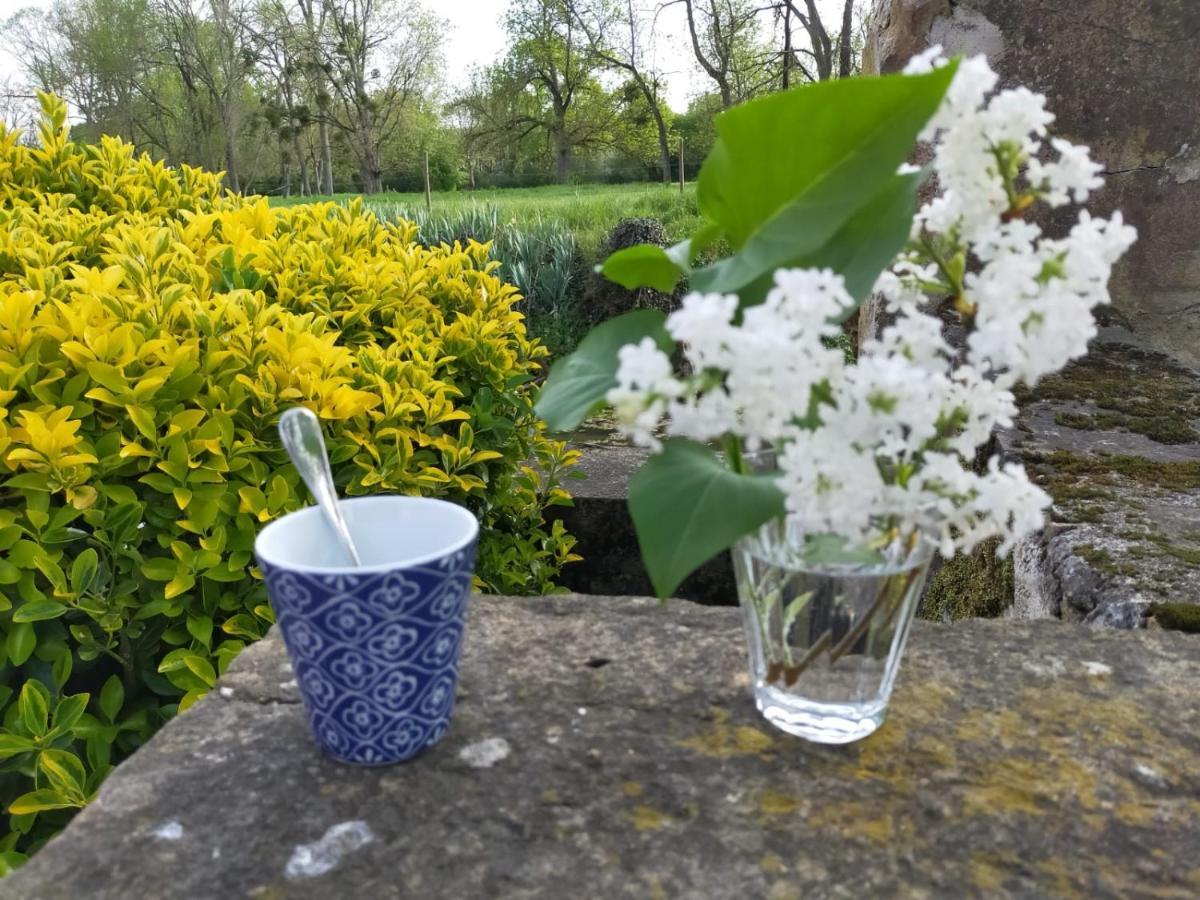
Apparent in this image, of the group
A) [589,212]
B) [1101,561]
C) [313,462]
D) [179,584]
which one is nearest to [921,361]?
[313,462]

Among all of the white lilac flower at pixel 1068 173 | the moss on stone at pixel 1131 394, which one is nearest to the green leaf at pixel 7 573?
the white lilac flower at pixel 1068 173

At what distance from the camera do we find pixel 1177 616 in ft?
3.65

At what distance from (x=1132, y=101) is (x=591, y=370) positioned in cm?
223

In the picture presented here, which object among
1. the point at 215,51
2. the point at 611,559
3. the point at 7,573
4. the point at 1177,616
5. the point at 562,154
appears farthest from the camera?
the point at 562,154

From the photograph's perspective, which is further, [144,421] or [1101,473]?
[1101,473]

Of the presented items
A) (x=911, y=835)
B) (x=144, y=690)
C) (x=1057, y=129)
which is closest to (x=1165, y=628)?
(x=911, y=835)

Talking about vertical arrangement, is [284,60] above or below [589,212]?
above

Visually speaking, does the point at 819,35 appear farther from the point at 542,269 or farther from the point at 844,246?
the point at 844,246

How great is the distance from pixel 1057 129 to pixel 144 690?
2474mm

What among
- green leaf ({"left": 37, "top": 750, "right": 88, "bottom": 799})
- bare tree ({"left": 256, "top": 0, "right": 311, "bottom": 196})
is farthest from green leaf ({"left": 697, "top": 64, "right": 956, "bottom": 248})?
bare tree ({"left": 256, "top": 0, "right": 311, "bottom": 196})

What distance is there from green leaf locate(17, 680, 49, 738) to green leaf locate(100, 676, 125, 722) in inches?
5.4

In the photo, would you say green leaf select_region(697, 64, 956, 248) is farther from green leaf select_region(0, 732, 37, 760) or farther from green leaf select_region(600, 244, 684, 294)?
green leaf select_region(0, 732, 37, 760)

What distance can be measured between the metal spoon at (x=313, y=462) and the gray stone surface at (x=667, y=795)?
0.20 metres

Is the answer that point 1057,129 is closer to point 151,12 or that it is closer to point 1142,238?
point 1142,238
